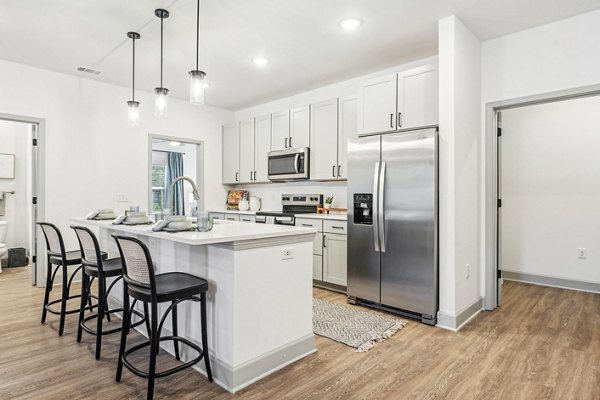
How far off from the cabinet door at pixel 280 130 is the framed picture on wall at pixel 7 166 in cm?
430

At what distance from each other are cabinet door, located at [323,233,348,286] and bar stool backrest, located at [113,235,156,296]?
8.02ft

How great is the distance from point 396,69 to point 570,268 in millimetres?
3198

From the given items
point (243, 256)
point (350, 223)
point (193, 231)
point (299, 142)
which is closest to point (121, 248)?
point (193, 231)

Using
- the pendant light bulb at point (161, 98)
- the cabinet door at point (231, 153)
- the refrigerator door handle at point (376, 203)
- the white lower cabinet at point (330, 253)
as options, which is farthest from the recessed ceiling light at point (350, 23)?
the cabinet door at point (231, 153)

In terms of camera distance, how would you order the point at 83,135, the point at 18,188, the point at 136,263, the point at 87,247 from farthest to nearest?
the point at 18,188
the point at 83,135
the point at 87,247
the point at 136,263

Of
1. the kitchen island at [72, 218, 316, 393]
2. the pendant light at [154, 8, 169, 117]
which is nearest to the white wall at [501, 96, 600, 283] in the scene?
the kitchen island at [72, 218, 316, 393]

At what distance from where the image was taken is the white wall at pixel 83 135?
430 centimetres

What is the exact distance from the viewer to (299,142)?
5.07 metres

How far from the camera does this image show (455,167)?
307 centimetres

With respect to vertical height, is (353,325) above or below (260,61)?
below

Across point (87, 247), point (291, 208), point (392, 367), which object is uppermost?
point (291, 208)

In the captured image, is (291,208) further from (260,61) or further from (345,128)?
(260,61)

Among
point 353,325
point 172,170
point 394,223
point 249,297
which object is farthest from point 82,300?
point 172,170

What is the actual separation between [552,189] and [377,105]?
2.59 meters
